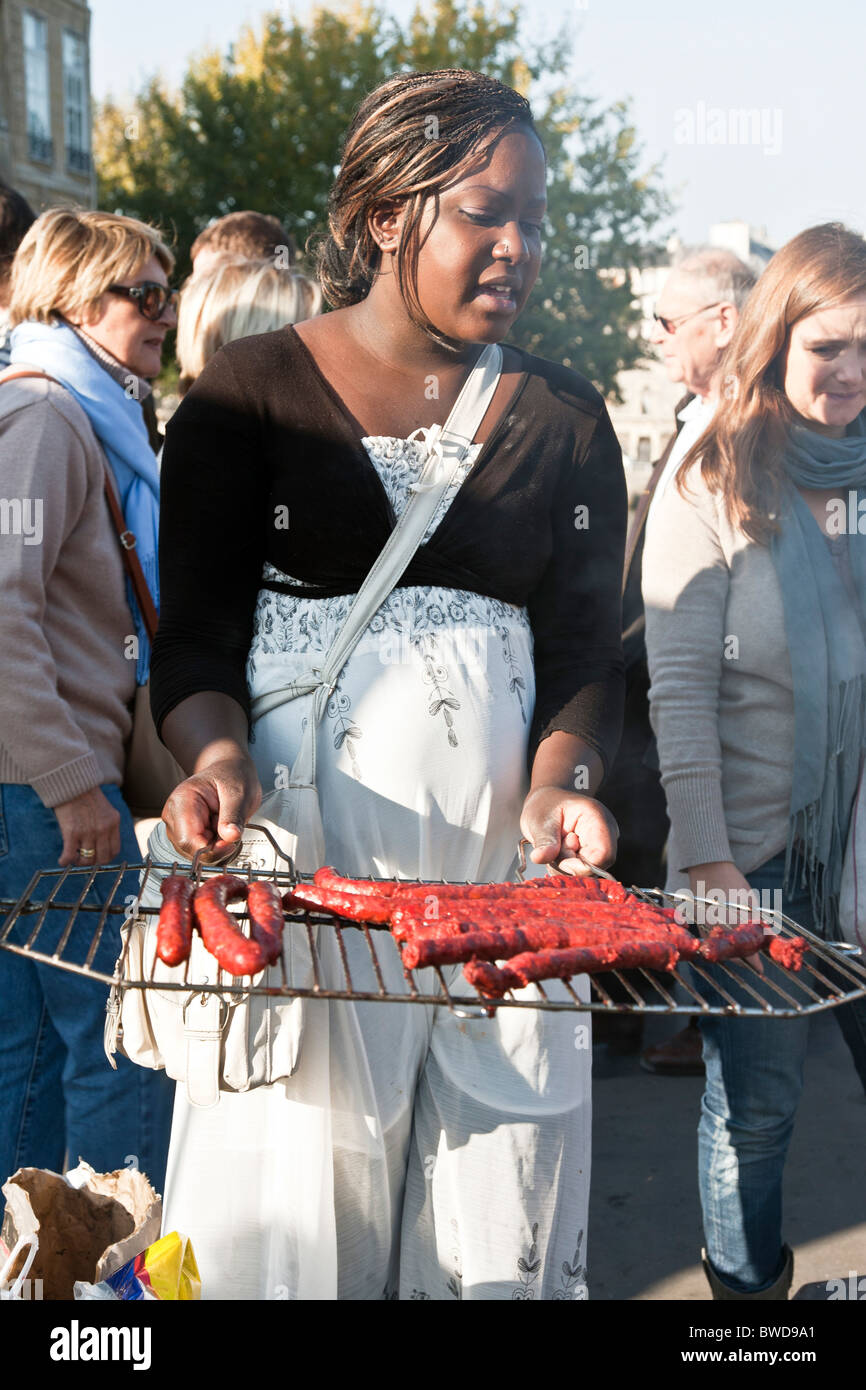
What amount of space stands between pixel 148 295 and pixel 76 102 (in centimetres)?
2408

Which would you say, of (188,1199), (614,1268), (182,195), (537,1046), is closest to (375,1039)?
(537,1046)

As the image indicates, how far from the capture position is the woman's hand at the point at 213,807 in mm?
1896

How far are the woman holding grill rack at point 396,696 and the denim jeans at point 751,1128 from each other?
82 cm

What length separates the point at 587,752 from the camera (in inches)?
89.4

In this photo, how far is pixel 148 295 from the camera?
367 centimetres

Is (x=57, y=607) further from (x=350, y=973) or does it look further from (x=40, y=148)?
(x=40, y=148)

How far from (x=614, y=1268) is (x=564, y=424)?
2569mm

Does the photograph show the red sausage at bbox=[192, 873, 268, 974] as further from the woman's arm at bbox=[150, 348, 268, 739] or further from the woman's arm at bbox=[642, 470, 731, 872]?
the woman's arm at bbox=[642, 470, 731, 872]

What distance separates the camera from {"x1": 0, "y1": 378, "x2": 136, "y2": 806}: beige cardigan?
301 cm

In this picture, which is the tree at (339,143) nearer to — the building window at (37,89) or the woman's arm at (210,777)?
the building window at (37,89)

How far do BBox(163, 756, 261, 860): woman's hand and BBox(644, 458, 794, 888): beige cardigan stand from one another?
1307 mm

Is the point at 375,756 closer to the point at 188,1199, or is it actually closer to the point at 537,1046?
the point at 537,1046

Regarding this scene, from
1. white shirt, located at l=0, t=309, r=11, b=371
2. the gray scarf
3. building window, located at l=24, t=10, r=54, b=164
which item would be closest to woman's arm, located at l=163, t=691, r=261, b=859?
the gray scarf

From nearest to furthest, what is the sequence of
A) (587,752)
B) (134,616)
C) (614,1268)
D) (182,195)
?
(587,752)
(134,616)
(614,1268)
(182,195)
